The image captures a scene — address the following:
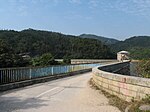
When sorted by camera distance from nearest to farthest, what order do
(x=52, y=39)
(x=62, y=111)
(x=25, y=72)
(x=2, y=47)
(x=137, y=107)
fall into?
(x=137, y=107) → (x=62, y=111) → (x=25, y=72) → (x=2, y=47) → (x=52, y=39)

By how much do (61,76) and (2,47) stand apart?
9685 millimetres

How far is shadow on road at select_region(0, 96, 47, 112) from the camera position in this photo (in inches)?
313

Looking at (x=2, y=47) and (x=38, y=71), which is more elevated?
(x=2, y=47)

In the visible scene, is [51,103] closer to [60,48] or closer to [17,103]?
[17,103]

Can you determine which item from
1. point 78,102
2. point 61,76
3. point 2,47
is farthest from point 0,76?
point 2,47

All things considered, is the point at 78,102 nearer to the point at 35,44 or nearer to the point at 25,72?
the point at 25,72

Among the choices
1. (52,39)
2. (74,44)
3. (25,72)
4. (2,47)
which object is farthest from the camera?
(52,39)

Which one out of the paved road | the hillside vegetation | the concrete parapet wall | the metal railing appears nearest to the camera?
the concrete parapet wall

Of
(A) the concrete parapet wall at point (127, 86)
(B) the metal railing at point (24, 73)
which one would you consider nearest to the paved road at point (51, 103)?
(A) the concrete parapet wall at point (127, 86)

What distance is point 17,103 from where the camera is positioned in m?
8.72

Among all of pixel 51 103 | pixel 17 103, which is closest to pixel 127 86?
pixel 51 103

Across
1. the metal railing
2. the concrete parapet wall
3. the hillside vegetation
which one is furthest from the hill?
the concrete parapet wall

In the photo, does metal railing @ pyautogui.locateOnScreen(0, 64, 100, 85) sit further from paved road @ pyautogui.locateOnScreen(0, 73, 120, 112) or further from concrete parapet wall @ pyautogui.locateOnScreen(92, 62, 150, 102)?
concrete parapet wall @ pyautogui.locateOnScreen(92, 62, 150, 102)

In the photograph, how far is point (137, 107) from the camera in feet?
22.6
